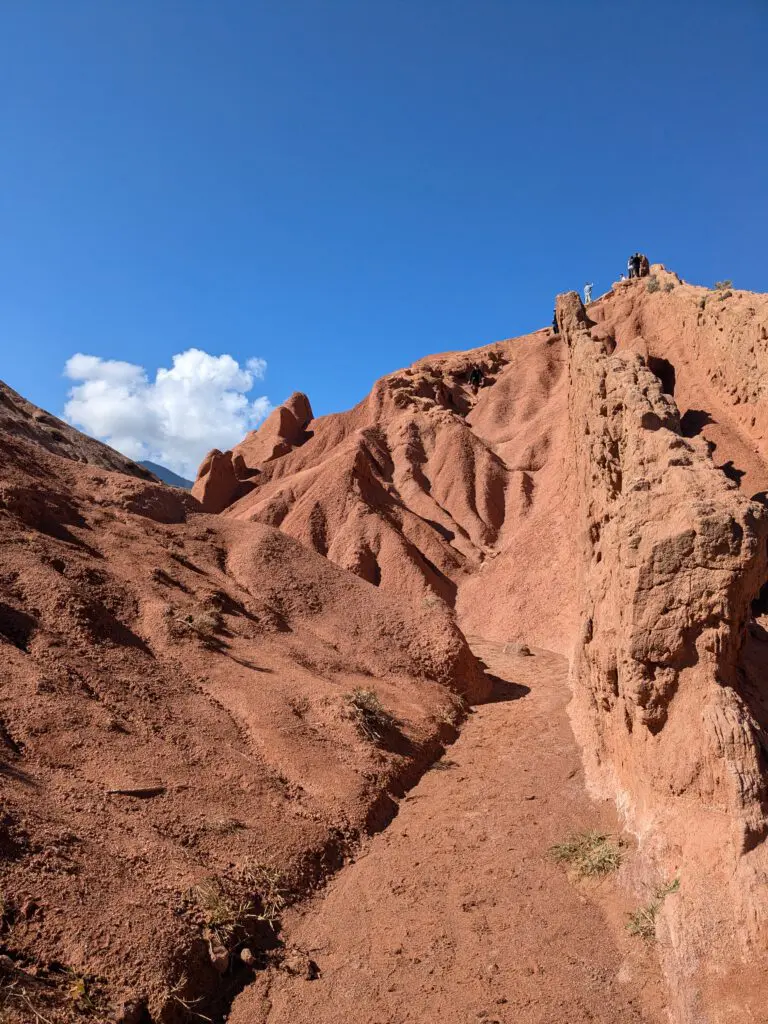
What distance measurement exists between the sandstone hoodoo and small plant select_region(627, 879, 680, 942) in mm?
35

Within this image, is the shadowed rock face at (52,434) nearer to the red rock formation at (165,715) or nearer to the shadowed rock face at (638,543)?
the red rock formation at (165,715)

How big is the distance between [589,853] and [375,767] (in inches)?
142

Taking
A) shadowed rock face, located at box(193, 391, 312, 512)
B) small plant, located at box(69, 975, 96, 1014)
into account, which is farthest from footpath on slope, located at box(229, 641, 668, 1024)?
shadowed rock face, located at box(193, 391, 312, 512)

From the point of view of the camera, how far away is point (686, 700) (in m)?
6.11

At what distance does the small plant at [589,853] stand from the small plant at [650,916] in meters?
0.72

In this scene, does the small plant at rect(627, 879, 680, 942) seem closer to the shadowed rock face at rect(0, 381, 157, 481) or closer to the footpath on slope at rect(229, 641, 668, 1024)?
the footpath on slope at rect(229, 641, 668, 1024)

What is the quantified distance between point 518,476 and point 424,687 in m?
22.8

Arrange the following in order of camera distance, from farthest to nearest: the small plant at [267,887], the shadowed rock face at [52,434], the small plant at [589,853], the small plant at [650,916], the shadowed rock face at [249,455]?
the shadowed rock face at [249,455], the shadowed rock face at [52,434], the small plant at [589,853], the small plant at [267,887], the small plant at [650,916]

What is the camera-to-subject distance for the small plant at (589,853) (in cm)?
647

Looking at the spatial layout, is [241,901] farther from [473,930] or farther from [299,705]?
[299,705]

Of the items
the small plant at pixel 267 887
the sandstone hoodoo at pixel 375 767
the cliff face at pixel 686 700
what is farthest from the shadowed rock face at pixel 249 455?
the cliff face at pixel 686 700

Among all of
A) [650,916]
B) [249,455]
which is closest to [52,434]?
[650,916]

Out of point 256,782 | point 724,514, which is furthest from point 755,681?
point 256,782

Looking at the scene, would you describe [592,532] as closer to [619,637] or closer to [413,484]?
[619,637]
